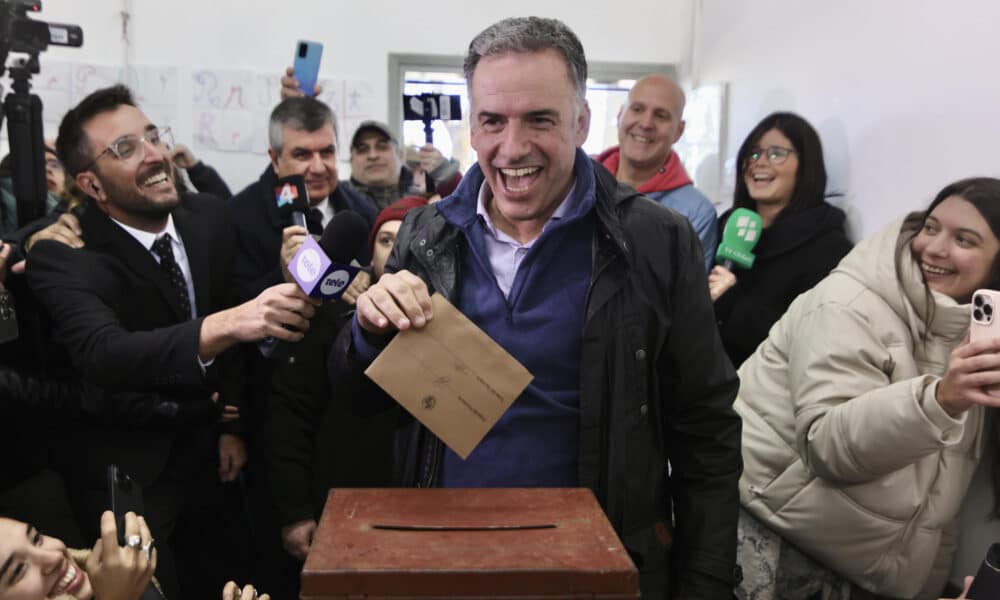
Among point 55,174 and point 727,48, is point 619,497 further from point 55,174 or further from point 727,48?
point 727,48

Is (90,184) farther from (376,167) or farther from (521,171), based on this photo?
(376,167)

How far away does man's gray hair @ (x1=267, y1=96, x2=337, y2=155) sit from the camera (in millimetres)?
2639

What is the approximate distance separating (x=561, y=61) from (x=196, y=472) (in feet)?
4.91

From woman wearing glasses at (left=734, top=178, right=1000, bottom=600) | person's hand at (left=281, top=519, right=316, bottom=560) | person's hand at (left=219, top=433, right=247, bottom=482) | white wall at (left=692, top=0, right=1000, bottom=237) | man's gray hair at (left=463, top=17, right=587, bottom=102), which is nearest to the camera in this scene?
man's gray hair at (left=463, top=17, right=587, bottom=102)

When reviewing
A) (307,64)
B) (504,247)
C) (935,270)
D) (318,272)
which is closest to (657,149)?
(307,64)

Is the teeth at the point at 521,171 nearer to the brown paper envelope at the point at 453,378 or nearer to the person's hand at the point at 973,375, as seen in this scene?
the brown paper envelope at the point at 453,378

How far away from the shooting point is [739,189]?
3.02 metres

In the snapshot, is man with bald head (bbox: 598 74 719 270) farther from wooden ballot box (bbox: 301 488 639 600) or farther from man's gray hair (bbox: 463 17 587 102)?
wooden ballot box (bbox: 301 488 639 600)

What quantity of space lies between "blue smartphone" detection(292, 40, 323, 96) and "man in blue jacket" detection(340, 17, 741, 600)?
1.62m

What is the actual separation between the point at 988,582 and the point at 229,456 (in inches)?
77.3

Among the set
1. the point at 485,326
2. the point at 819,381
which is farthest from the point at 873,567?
the point at 485,326

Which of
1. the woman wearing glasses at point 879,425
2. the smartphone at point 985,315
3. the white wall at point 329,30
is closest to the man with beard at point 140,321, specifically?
the woman wearing glasses at point 879,425

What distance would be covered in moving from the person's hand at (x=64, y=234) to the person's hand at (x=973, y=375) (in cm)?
196

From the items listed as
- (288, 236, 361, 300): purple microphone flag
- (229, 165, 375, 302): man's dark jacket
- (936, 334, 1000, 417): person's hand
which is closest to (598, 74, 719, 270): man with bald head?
(229, 165, 375, 302): man's dark jacket
